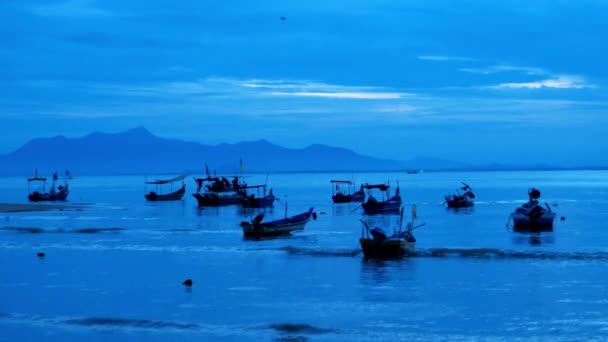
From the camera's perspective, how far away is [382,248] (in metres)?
36.4

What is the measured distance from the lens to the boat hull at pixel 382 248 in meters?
36.4

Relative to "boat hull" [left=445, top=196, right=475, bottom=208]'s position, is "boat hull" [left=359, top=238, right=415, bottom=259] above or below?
below

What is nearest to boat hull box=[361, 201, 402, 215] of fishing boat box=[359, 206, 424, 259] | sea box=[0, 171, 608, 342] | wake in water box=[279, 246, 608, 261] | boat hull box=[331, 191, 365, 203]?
boat hull box=[331, 191, 365, 203]

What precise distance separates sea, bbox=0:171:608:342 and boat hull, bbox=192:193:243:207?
40.9 metres

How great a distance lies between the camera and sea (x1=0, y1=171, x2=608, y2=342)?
21797 mm

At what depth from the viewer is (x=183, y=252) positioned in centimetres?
4162

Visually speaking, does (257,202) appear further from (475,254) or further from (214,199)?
(475,254)

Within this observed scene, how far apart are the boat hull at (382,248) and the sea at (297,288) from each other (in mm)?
475

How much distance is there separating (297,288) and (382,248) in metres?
8.13

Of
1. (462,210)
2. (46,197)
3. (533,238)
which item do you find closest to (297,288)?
(533,238)

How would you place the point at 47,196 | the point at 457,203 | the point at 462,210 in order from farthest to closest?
the point at 47,196 < the point at 457,203 < the point at 462,210

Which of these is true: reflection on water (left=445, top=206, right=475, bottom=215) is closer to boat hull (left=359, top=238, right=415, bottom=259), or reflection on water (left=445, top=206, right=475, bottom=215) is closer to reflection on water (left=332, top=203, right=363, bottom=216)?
reflection on water (left=332, top=203, right=363, bottom=216)

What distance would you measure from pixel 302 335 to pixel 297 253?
19.6m

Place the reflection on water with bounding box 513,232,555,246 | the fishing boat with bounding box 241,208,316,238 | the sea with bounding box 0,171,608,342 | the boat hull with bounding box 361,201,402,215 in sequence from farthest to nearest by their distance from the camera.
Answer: the boat hull with bounding box 361,201,402,215 → the fishing boat with bounding box 241,208,316,238 → the reflection on water with bounding box 513,232,555,246 → the sea with bounding box 0,171,608,342
